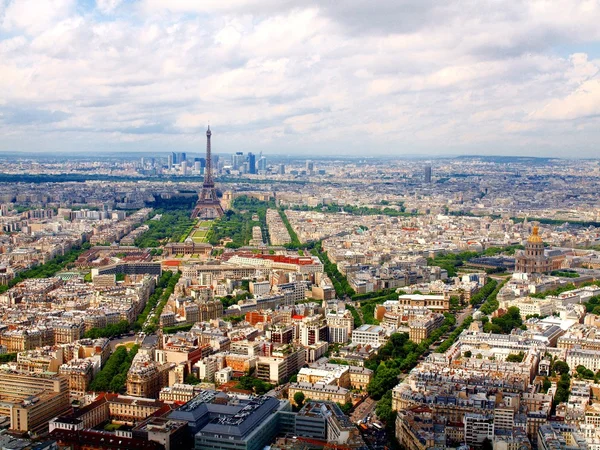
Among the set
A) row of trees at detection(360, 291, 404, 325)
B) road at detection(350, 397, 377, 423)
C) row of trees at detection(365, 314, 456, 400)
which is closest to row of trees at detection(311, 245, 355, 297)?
row of trees at detection(360, 291, 404, 325)

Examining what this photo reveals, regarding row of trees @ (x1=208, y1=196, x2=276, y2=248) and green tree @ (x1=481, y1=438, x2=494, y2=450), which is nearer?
green tree @ (x1=481, y1=438, x2=494, y2=450)

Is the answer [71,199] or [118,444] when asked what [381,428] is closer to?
[118,444]

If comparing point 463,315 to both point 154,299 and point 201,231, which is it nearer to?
point 154,299

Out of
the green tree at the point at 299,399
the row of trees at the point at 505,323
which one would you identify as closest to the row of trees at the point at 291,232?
the row of trees at the point at 505,323

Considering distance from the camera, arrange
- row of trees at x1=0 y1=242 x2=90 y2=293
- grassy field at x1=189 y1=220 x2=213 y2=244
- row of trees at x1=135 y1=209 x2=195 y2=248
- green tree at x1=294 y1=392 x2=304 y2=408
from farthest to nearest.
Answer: grassy field at x1=189 y1=220 x2=213 y2=244 → row of trees at x1=135 y1=209 x2=195 y2=248 → row of trees at x1=0 y1=242 x2=90 y2=293 → green tree at x1=294 y1=392 x2=304 y2=408

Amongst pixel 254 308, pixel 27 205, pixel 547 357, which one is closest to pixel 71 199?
pixel 27 205

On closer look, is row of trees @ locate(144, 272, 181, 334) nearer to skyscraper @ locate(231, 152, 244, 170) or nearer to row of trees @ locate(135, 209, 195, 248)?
row of trees @ locate(135, 209, 195, 248)

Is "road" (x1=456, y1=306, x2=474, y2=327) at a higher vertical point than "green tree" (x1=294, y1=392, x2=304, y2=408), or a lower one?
lower
